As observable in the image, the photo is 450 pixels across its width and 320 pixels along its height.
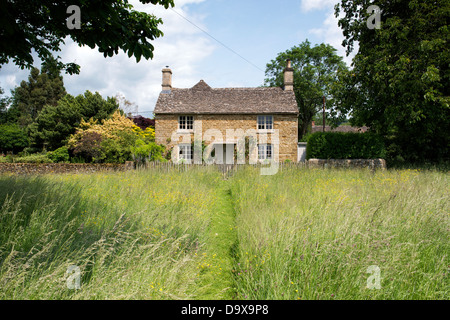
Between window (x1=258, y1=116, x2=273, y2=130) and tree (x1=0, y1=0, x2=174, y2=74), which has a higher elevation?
window (x1=258, y1=116, x2=273, y2=130)

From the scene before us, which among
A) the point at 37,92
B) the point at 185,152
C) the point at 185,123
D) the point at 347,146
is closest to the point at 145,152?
the point at 185,152

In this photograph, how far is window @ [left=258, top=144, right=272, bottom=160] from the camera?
917 inches

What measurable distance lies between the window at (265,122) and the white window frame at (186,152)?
271 inches

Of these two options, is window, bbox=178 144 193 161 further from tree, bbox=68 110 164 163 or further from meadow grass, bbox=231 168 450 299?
meadow grass, bbox=231 168 450 299

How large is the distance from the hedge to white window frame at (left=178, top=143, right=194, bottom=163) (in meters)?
10.9

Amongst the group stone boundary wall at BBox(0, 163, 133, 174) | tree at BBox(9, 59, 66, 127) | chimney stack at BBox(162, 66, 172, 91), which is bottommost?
stone boundary wall at BBox(0, 163, 133, 174)

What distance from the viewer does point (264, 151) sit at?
2334 centimetres

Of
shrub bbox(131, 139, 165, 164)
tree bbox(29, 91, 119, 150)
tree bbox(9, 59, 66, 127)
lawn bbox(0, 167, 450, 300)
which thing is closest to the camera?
lawn bbox(0, 167, 450, 300)

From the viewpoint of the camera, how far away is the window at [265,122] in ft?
76.5

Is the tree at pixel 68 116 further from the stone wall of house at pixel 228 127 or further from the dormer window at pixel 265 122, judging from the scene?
the dormer window at pixel 265 122

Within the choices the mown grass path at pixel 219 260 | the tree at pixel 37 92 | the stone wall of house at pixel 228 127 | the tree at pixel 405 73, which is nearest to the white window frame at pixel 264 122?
the stone wall of house at pixel 228 127

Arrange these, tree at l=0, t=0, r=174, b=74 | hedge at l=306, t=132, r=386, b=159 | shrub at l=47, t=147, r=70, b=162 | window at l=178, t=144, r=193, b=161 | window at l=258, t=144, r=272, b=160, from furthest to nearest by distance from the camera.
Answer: window at l=178, t=144, r=193, b=161, window at l=258, t=144, r=272, b=160, shrub at l=47, t=147, r=70, b=162, hedge at l=306, t=132, r=386, b=159, tree at l=0, t=0, r=174, b=74

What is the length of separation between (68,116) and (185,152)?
12648mm

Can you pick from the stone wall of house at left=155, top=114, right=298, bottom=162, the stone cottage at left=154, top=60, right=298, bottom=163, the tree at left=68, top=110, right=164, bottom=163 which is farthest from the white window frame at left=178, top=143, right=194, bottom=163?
the tree at left=68, top=110, right=164, bottom=163
